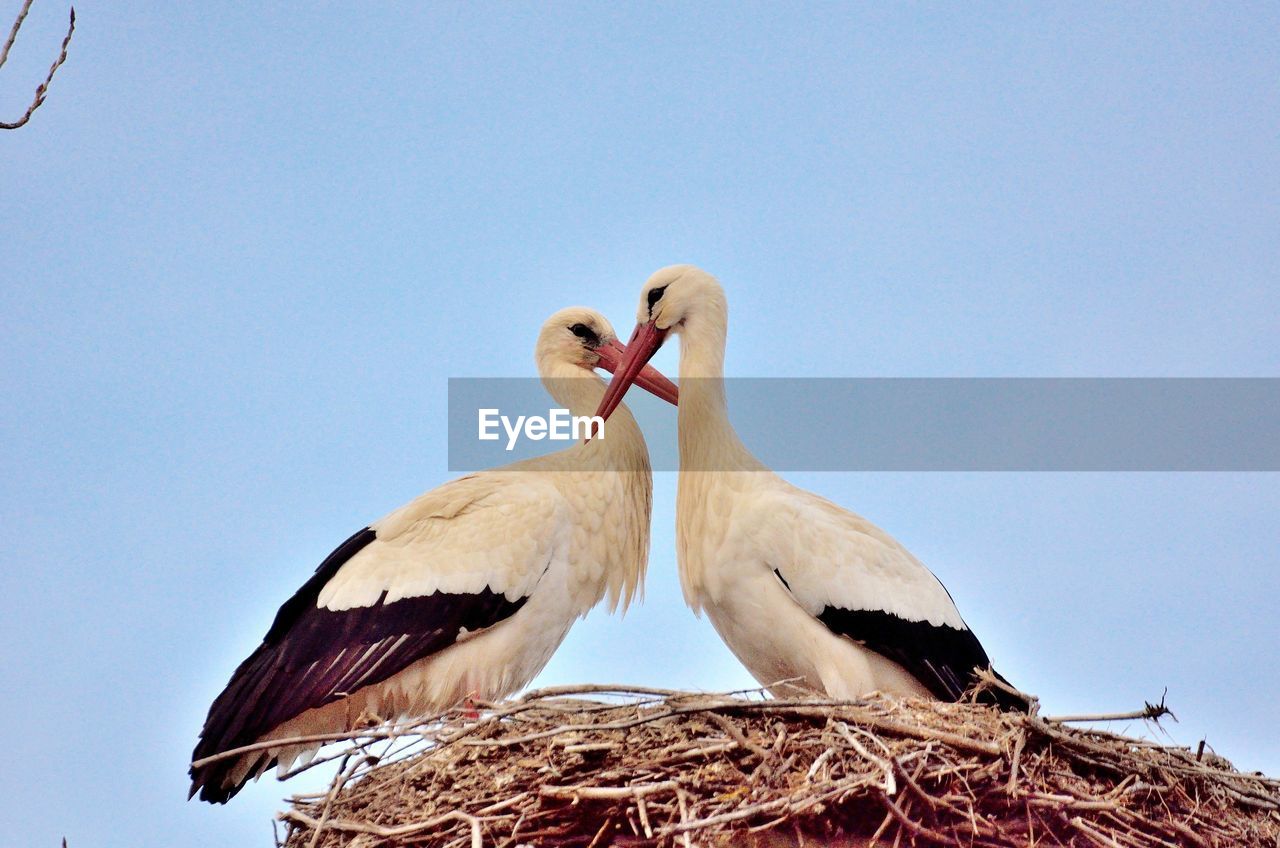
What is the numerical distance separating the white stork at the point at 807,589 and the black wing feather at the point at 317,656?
2.17 feet

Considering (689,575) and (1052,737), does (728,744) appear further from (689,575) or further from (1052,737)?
(689,575)

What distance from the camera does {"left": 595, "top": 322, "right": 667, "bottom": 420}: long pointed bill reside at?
5.12 metres

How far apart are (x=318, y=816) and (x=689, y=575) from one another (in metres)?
1.40

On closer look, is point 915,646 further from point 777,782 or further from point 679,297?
point 679,297

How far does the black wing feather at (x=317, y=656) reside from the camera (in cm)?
434

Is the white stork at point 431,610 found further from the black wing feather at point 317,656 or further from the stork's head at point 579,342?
the stork's head at point 579,342

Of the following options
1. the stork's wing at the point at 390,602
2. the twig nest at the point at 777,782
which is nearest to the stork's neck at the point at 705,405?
the stork's wing at the point at 390,602

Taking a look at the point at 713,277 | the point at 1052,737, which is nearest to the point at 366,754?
the point at 1052,737

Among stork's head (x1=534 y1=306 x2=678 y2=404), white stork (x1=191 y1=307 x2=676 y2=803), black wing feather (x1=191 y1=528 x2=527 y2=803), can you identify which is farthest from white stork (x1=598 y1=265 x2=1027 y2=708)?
stork's head (x1=534 y1=306 x2=678 y2=404)

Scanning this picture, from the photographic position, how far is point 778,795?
3355 mm

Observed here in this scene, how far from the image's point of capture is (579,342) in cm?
554

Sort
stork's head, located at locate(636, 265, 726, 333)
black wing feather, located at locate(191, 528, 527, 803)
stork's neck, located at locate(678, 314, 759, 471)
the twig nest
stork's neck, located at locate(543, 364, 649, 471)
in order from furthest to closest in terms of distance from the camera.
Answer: stork's neck, located at locate(543, 364, 649, 471)
stork's head, located at locate(636, 265, 726, 333)
stork's neck, located at locate(678, 314, 759, 471)
black wing feather, located at locate(191, 528, 527, 803)
the twig nest

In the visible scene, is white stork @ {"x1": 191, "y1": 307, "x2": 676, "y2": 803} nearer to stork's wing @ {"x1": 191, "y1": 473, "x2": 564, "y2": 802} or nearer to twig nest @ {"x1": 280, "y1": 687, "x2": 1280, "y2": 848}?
stork's wing @ {"x1": 191, "y1": 473, "x2": 564, "y2": 802}

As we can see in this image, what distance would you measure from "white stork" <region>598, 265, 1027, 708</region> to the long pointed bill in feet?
1.51
